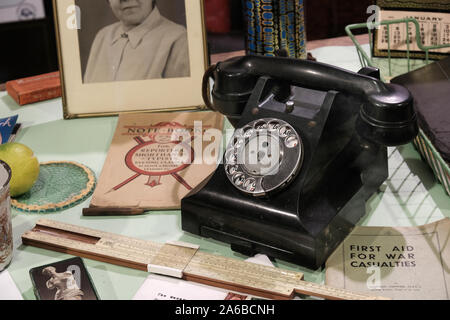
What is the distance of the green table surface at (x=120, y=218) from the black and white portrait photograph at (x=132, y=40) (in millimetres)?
122

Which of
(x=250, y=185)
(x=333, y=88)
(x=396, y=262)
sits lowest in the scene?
(x=396, y=262)

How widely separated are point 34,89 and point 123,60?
0.85ft

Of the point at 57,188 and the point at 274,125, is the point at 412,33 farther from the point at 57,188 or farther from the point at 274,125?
the point at 57,188

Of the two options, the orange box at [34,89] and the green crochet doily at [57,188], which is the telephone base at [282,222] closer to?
the green crochet doily at [57,188]

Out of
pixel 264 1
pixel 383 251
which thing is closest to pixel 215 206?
pixel 383 251

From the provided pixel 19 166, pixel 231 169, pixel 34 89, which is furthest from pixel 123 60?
pixel 231 169

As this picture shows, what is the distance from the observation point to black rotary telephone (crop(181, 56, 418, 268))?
1.00 meters

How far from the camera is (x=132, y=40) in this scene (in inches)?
56.4

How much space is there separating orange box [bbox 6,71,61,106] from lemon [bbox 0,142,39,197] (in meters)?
0.38

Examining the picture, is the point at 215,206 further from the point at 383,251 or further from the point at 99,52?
the point at 99,52

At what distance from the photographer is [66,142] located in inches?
55.4

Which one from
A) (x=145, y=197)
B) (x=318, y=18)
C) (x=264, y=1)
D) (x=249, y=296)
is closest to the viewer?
(x=249, y=296)

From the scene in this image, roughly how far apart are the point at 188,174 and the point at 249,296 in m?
0.35

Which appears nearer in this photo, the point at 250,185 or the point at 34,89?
the point at 250,185
